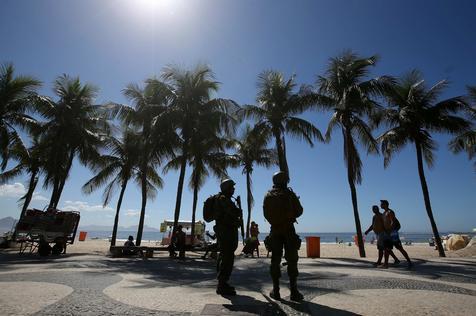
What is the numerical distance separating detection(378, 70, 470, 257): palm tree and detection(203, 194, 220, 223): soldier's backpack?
15.8 metres

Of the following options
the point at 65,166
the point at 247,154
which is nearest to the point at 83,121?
the point at 65,166

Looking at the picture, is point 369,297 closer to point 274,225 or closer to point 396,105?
point 274,225

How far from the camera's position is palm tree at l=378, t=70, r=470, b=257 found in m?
18.4

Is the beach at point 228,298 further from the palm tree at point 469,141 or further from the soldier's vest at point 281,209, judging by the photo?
the palm tree at point 469,141

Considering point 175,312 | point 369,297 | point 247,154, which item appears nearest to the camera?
point 175,312

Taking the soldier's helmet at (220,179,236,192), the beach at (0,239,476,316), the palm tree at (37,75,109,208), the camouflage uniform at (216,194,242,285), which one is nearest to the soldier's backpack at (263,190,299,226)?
the camouflage uniform at (216,194,242,285)

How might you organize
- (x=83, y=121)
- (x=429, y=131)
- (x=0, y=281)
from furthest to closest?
(x=83, y=121), (x=429, y=131), (x=0, y=281)

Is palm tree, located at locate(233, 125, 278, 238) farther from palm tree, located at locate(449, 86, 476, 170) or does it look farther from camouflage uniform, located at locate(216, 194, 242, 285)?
camouflage uniform, located at locate(216, 194, 242, 285)

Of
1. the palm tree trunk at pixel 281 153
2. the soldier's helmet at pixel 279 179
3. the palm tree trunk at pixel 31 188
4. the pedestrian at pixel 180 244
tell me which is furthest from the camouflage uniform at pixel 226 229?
the palm tree trunk at pixel 31 188

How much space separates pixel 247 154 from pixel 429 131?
15170mm

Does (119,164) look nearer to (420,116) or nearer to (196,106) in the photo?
(196,106)

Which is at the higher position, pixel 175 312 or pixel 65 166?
pixel 65 166

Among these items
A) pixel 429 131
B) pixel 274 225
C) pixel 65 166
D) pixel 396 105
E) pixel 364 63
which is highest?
pixel 364 63

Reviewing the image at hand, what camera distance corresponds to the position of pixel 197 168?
2372cm
